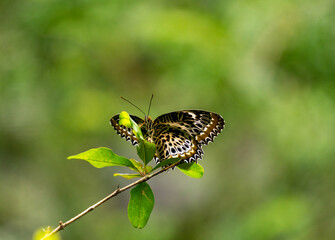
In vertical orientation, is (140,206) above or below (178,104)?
below

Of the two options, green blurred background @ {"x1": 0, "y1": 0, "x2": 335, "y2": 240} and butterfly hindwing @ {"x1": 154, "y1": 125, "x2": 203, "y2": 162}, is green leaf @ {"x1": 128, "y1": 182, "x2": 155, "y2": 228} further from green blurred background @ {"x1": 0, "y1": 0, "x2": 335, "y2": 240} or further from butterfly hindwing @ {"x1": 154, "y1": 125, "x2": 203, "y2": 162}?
green blurred background @ {"x1": 0, "y1": 0, "x2": 335, "y2": 240}

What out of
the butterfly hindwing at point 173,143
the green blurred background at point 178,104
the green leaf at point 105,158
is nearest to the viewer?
the green leaf at point 105,158

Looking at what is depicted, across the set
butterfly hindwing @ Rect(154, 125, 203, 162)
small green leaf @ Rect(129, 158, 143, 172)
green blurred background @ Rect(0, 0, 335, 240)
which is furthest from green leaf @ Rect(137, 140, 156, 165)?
green blurred background @ Rect(0, 0, 335, 240)

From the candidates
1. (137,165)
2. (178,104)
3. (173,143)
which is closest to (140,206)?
(137,165)

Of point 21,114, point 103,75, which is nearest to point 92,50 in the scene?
point 103,75

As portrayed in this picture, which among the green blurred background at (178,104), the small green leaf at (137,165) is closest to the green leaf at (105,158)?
the small green leaf at (137,165)

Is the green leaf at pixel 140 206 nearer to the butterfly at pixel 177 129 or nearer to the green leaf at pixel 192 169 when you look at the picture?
the green leaf at pixel 192 169

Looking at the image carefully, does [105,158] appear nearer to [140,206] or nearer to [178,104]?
[140,206]
